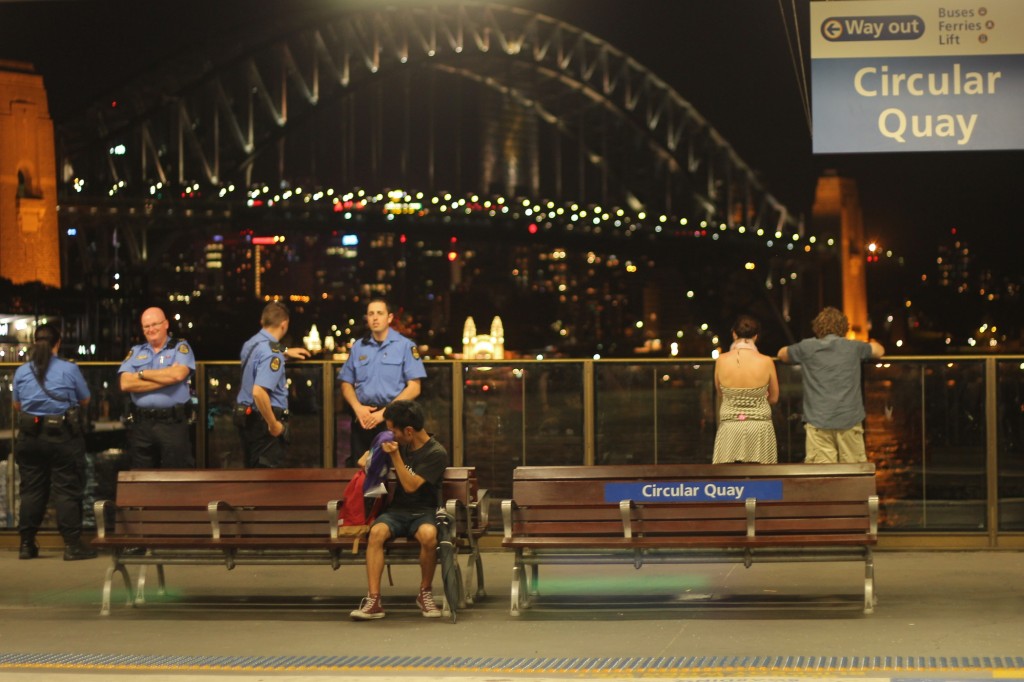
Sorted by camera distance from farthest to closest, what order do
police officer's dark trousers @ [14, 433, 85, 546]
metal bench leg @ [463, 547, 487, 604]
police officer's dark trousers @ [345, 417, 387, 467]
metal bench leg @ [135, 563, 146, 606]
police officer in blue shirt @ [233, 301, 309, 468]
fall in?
police officer's dark trousers @ [14, 433, 85, 546] → police officer's dark trousers @ [345, 417, 387, 467] → police officer in blue shirt @ [233, 301, 309, 468] → metal bench leg @ [135, 563, 146, 606] → metal bench leg @ [463, 547, 487, 604]

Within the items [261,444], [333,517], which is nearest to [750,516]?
[333,517]

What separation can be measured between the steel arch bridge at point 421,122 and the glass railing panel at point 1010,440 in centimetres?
548

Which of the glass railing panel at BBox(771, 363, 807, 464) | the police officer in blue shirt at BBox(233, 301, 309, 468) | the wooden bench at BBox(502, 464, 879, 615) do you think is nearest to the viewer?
the wooden bench at BBox(502, 464, 879, 615)

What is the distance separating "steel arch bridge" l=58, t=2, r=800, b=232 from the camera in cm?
1464

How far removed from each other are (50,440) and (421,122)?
783 centimetres

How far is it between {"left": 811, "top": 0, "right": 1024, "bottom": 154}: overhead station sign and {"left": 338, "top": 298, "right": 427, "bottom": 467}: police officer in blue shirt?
384cm

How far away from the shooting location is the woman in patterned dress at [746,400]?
7.95 metres

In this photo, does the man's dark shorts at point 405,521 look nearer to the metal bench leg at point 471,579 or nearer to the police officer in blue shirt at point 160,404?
the metal bench leg at point 471,579

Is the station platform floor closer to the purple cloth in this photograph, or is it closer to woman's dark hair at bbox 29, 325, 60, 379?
the purple cloth

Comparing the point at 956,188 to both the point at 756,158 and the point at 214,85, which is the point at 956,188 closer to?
the point at 756,158

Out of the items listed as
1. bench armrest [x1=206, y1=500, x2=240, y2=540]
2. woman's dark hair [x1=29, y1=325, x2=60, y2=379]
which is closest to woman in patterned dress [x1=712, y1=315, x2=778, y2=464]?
bench armrest [x1=206, y1=500, x2=240, y2=540]

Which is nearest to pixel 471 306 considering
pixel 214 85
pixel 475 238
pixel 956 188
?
pixel 475 238

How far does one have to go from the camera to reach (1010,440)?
29.7 feet

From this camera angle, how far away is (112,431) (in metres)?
9.70
